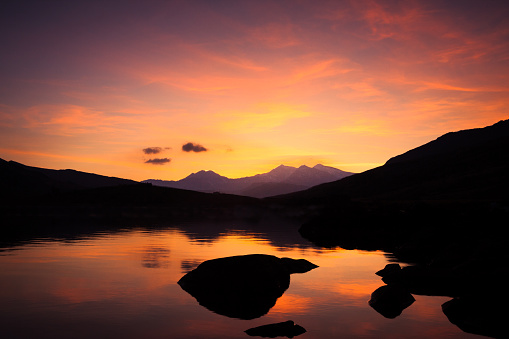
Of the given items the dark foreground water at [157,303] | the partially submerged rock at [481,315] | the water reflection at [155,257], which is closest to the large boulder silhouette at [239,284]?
the dark foreground water at [157,303]

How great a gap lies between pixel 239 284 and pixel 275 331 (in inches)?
280

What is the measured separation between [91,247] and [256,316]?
3344 cm

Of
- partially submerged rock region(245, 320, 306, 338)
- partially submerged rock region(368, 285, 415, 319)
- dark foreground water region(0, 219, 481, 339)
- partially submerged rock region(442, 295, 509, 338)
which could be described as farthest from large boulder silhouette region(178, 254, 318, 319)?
partially submerged rock region(442, 295, 509, 338)

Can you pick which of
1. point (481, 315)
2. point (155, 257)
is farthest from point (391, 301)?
point (155, 257)

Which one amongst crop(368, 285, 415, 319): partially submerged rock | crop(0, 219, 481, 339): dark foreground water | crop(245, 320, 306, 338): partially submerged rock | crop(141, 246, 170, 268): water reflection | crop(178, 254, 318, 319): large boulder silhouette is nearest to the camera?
crop(245, 320, 306, 338): partially submerged rock

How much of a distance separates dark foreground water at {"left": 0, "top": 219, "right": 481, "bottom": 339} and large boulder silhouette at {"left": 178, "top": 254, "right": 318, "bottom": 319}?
652 millimetres

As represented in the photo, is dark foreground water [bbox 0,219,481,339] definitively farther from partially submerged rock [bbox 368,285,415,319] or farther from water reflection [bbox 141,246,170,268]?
partially submerged rock [bbox 368,285,415,319]

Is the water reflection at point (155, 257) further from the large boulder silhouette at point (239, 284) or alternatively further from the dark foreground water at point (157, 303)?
the large boulder silhouette at point (239, 284)

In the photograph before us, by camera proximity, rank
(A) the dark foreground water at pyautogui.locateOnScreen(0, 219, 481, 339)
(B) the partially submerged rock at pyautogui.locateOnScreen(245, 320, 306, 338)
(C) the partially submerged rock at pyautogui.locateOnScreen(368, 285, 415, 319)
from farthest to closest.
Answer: (C) the partially submerged rock at pyautogui.locateOnScreen(368, 285, 415, 319)
(A) the dark foreground water at pyautogui.locateOnScreen(0, 219, 481, 339)
(B) the partially submerged rock at pyautogui.locateOnScreen(245, 320, 306, 338)

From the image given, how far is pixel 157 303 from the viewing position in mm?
23031

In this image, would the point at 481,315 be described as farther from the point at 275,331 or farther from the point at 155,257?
the point at 155,257

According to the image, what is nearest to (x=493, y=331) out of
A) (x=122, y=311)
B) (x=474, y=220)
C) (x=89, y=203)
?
(x=122, y=311)

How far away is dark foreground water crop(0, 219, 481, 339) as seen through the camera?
18.5 meters

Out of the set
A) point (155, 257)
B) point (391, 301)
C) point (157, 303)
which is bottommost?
point (157, 303)
